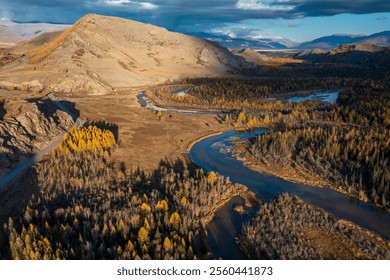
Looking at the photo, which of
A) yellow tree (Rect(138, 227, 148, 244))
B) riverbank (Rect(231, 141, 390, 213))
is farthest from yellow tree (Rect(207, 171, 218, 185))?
yellow tree (Rect(138, 227, 148, 244))

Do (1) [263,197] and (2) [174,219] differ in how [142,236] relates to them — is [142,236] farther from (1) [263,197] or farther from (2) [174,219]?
(1) [263,197]

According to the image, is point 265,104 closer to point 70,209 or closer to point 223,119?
point 223,119

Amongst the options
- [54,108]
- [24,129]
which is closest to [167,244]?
[24,129]

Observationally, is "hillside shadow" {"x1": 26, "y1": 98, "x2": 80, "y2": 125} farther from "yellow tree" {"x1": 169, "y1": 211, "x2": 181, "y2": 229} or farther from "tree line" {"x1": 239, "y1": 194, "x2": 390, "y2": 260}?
"tree line" {"x1": 239, "y1": 194, "x2": 390, "y2": 260}

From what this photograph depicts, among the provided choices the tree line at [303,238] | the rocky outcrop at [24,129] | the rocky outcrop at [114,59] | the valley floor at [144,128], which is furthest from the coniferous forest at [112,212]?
the rocky outcrop at [114,59]

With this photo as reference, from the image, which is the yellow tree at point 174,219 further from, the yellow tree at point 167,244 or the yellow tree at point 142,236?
the yellow tree at point 167,244

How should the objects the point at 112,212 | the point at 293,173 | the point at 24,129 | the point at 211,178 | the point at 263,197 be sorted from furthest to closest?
1. the point at 24,129
2. the point at 293,173
3. the point at 211,178
4. the point at 263,197
5. the point at 112,212

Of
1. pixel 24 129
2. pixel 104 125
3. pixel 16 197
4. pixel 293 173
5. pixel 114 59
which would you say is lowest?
pixel 16 197

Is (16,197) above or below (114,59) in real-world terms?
below
